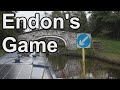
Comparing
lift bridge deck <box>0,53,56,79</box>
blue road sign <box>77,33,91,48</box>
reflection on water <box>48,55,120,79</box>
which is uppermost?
blue road sign <box>77,33,91,48</box>

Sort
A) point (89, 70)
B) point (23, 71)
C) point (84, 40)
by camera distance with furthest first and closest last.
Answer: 1. point (89, 70)
2. point (23, 71)
3. point (84, 40)

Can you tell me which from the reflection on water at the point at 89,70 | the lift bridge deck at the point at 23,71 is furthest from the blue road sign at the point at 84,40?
the reflection on water at the point at 89,70

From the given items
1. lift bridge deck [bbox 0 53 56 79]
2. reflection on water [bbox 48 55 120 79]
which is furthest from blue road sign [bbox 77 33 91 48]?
reflection on water [bbox 48 55 120 79]

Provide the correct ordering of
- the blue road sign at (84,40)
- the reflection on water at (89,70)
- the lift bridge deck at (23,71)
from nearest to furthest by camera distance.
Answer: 1. the blue road sign at (84,40)
2. the lift bridge deck at (23,71)
3. the reflection on water at (89,70)

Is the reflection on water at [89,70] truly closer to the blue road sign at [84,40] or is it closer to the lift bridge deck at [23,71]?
the lift bridge deck at [23,71]

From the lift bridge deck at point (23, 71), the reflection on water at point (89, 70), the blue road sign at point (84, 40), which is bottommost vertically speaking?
the reflection on water at point (89, 70)

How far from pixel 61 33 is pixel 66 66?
1.31 metres

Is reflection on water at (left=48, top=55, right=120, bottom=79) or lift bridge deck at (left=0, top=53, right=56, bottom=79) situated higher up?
lift bridge deck at (left=0, top=53, right=56, bottom=79)

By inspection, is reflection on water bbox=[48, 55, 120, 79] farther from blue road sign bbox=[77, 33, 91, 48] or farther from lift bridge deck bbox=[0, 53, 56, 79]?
blue road sign bbox=[77, 33, 91, 48]

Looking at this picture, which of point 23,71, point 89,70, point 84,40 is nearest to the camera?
point 84,40

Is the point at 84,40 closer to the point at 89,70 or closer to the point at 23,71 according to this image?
the point at 23,71

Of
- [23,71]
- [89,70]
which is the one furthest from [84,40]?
[89,70]

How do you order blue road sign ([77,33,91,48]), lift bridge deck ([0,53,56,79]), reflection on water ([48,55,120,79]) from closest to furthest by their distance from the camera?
blue road sign ([77,33,91,48]), lift bridge deck ([0,53,56,79]), reflection on water ([48,55,120,79])
